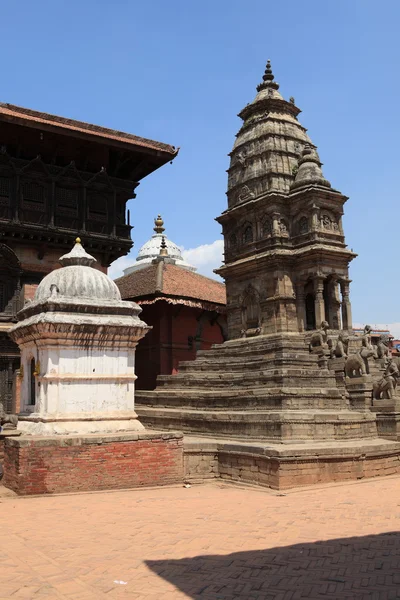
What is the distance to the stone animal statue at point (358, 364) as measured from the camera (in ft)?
59.7

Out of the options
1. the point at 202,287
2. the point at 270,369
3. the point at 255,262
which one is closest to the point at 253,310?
the point at 255,262

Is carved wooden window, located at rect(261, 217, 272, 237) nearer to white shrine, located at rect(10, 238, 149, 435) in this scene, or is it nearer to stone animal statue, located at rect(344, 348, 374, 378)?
stone animal statue, located at rect(344, 348, 374, 378)

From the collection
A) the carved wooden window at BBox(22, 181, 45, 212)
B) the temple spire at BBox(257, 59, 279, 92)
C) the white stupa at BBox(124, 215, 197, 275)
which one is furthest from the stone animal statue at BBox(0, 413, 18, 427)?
the white stupa at BBox(124, 215, 197, 275)

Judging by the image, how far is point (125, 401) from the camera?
12945 millimetres

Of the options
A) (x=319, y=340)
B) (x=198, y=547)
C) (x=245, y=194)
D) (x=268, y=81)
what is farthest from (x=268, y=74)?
(x=198, y=547)

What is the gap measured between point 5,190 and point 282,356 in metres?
12.0

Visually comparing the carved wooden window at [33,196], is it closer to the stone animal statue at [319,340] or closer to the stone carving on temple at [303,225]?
the stone carving on temple at [303,225]

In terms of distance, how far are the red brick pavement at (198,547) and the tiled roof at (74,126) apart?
50.2 feet

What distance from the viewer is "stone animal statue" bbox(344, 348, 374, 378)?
716 inches

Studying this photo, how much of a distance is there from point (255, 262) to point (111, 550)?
67.1 ft

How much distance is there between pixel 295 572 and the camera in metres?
6.27

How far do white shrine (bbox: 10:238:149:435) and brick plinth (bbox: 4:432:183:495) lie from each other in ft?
2.66

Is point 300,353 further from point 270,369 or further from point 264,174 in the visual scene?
point 264,174

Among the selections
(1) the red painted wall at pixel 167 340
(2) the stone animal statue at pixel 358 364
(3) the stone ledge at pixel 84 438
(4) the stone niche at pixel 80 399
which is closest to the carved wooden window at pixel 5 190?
(1) the red painted wall at pixel 167 340
